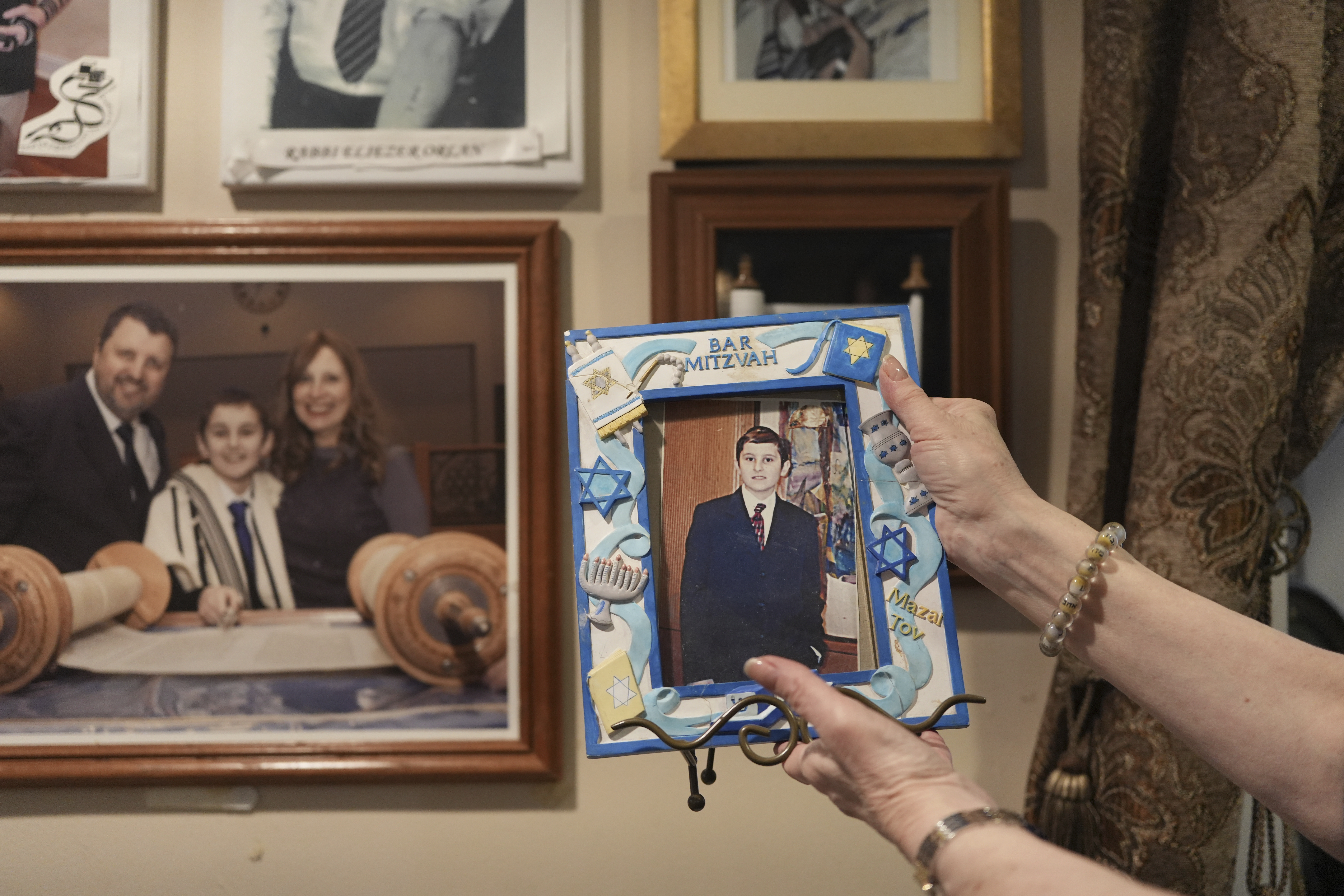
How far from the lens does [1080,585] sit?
75cm

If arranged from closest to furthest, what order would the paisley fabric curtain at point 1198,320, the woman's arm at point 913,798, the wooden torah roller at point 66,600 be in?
the woman's arm at point 913,798, the paisley fabric curtain at point 1198,320, the wooden torah roller at point 66,600

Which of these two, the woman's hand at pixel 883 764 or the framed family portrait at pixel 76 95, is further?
the framed family portrait at pixel 76 95

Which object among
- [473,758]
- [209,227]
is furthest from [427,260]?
[473,758]

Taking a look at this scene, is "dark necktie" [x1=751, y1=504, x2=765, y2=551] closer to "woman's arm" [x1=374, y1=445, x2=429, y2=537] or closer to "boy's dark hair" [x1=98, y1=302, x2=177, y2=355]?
"woman's arm" [x1=374, y1=445, x2=429, y2=537]

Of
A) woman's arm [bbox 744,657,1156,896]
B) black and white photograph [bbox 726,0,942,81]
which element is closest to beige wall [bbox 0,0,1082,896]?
black and white photograph [bbox 726,0,942,81]

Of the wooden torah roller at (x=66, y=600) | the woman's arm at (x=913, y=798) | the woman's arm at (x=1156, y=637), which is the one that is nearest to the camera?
the woman's arm at (x=913, y=798)

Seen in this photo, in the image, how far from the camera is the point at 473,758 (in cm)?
115

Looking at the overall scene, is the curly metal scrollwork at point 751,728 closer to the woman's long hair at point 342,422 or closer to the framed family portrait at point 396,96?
the woman's long hair at point 342,422

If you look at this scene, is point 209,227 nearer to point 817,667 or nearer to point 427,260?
point 427,260

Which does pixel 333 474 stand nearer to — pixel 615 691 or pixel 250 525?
pixel 250 525

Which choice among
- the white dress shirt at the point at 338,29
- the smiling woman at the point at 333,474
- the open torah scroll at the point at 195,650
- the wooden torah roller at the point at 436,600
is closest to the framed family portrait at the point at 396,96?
the white dress shirt at the point at 338,29

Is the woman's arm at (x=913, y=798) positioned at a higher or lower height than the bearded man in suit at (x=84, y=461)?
lower

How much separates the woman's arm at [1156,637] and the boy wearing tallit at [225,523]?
2.71ft

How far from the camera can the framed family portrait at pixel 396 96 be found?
116 cm
